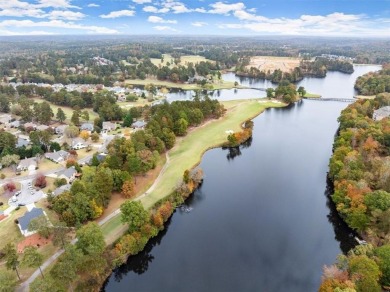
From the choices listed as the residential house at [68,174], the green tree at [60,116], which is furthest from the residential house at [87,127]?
the residential house at [68,174]

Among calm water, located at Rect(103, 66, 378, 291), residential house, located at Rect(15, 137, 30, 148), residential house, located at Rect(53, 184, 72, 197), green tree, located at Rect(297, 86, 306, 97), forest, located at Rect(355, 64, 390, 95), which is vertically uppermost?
forest, located at Rect(355, 64, 390, 95)

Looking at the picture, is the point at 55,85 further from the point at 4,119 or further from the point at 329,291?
the point at 329,291

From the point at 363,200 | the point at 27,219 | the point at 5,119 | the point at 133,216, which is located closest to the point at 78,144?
the point at 27,219

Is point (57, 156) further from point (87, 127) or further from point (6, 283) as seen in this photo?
point (6, 283)

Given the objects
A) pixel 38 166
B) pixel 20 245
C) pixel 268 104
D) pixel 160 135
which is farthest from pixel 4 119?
A: pixel 268 104

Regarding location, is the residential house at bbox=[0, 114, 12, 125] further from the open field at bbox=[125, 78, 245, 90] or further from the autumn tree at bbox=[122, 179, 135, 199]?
the open field at bbox=[125, 78, 245, 90]

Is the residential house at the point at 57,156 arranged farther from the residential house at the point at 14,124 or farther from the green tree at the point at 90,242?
the green tree at the point at 90,242

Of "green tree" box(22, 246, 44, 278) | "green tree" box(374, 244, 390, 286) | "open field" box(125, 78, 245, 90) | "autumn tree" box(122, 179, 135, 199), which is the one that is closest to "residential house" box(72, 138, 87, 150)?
"autumn tree" box(122, 179, 135, 199)
